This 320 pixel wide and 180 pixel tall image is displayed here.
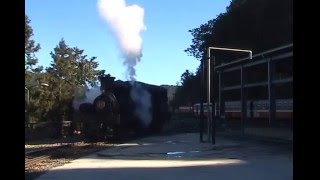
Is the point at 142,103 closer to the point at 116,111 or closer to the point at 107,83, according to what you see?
the point at 107,83

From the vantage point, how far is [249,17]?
49.8 m

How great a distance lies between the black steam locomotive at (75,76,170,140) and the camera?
28234mm

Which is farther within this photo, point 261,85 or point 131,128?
point 131,128

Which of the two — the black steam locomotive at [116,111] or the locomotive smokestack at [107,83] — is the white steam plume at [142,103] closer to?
the black steam locomotive at [116,111]

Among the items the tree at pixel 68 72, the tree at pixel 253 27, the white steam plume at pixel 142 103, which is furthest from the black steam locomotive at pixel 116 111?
the tree at pixel 253 27

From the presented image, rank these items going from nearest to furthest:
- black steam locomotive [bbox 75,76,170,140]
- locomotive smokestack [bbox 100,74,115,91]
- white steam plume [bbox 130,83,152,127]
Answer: black steam locomotive [bbox 75,76,170,140] < locomotive smokestack [bbox 100,74,115,91] < white steam plume [bbox 130,83,152,127]

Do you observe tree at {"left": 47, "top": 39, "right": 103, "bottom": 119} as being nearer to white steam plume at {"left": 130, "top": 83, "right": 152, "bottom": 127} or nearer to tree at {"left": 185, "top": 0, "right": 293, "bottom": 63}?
white steam plume at {"left": 130, "top": 83, "right": 152, "bottom": 127}

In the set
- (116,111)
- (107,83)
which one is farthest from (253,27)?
(116,111)

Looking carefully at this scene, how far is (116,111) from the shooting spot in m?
28.2

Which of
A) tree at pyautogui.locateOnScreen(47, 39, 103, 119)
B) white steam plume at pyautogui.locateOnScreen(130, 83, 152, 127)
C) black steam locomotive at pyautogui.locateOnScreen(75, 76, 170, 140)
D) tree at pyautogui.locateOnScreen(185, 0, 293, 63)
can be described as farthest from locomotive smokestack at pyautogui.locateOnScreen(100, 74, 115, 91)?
tree at pyautogui.locateOnScreen(185, 0, 293, 63)
